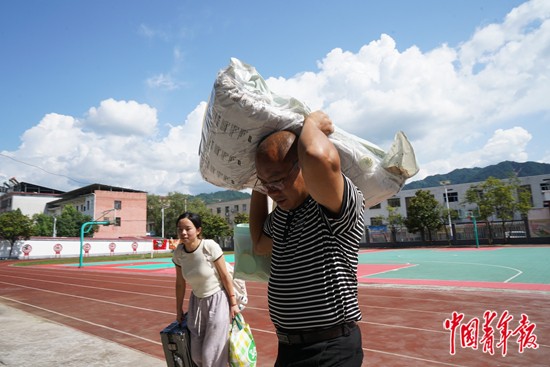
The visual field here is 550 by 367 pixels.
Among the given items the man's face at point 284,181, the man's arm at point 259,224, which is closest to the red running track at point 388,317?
the man's arm at point 259,224

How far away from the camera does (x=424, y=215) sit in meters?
35.2

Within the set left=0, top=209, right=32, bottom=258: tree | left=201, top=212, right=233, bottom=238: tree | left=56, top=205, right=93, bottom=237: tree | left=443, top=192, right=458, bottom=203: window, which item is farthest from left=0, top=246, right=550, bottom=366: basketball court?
left=56, top=205, right=93, bottom=237: tree

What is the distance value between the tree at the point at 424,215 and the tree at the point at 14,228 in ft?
125

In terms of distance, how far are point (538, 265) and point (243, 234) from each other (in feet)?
52.0

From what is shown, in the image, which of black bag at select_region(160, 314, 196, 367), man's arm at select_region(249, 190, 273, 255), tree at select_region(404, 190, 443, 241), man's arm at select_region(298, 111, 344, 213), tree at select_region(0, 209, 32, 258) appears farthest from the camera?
tree at select_region(404, 190, 443, 241)

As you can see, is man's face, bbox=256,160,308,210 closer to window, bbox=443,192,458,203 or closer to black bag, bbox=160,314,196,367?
black bag, bbox=160,314,196,367

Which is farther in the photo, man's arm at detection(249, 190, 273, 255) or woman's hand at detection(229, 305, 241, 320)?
woman's hand at detection(229, 305, 241, 320)

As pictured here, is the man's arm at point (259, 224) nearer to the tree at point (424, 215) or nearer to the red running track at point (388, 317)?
the red running track at point (388, 317)

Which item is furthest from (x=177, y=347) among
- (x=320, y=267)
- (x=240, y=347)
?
(x=320, y=267)

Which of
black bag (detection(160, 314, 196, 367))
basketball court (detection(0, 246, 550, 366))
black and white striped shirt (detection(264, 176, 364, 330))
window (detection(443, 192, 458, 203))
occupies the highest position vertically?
window (detection(443, 192, 458, 203))

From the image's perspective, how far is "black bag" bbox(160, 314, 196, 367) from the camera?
2.80 meters

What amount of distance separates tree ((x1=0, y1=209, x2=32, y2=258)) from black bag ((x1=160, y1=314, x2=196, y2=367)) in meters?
40.2

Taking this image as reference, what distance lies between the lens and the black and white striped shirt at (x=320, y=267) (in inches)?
48.8

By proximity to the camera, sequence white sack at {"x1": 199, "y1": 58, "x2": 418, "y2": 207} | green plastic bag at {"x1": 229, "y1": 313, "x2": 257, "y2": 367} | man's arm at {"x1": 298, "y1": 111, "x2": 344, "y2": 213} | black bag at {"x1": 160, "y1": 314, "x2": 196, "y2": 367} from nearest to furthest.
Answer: man's arm at {"x1": 298, "y1": 111, "x2": 344, "y2": 213} → white sack at {"x1": 199, "y1": 58, "x2": 418, "y2": 207} → green plastic bag at {"x1": 229, "y1": 313, "x2": 257, "y2": 367} → black bag at {"x1": 160, "y1": 314, "x2": 196, "y2": 367}
